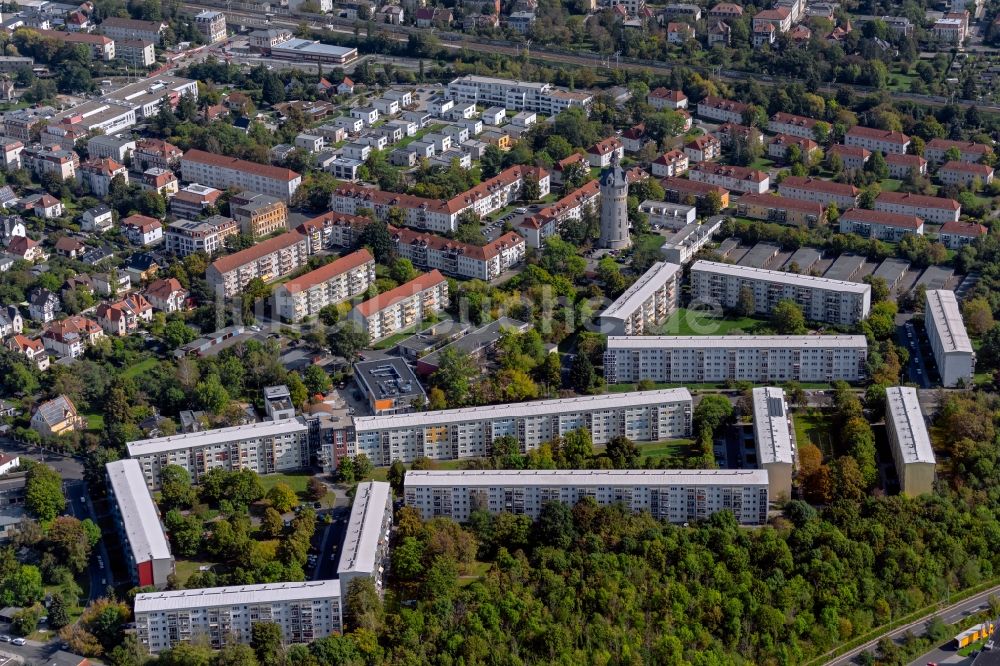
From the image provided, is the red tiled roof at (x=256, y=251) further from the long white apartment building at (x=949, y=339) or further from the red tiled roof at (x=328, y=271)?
the long white apartment building at (x=949, y=339)

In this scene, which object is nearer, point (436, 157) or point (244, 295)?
point (244, 295)

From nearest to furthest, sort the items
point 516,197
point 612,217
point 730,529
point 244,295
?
1. point 730,529
2. point 244,295
3. point 612,217
4. point 516,197

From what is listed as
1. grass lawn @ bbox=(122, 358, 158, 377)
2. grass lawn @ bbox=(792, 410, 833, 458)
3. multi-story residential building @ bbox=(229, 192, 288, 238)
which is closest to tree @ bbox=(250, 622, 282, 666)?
grass lawn @ bbox=(122, 358, 158, 377)

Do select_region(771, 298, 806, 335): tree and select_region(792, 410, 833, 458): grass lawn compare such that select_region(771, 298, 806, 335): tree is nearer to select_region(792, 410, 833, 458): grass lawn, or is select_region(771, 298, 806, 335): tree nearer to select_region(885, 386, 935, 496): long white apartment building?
select_region(792, 410, 833, 458): grass lawn

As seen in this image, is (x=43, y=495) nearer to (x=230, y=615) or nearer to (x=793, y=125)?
(x=230, y=615)

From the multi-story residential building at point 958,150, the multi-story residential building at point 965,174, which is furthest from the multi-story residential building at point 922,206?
the multi-story residential building at point 958,150

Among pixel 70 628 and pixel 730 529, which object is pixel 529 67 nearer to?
pixel 730 529

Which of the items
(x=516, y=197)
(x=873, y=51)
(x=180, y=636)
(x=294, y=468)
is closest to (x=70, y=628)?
(x=180, y=636)
